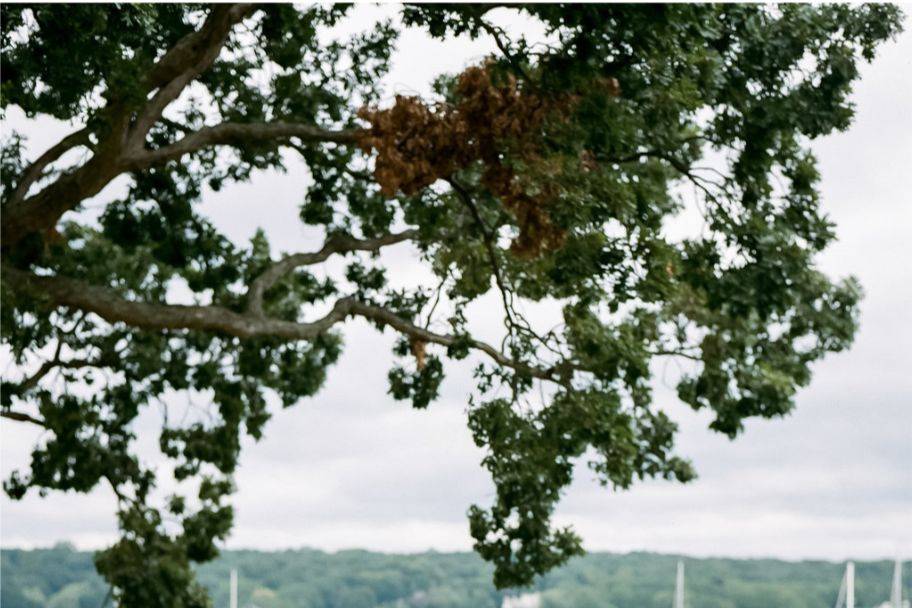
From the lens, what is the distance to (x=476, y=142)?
8.24 meters

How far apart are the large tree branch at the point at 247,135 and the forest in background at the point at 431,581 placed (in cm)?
1166

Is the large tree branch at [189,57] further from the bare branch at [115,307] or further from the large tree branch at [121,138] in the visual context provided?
the bare branch at [115,307]

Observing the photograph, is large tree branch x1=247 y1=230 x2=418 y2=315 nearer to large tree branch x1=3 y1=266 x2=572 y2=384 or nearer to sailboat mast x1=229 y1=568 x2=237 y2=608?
large tree branch x1=3 y1=266 x2=572 y2=384

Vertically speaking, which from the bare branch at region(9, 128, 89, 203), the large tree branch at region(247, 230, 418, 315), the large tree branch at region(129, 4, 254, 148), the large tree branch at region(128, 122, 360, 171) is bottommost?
the large tree branch at region(247, 230, 418, 315)

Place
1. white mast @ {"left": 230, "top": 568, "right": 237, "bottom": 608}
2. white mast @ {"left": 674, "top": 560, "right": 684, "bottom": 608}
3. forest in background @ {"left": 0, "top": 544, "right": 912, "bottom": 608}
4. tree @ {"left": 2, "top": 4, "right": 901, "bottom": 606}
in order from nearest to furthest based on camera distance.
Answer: tree @ {"left": 2, "top": 4, "right": 901, "bottom": 606} < forest in background @ {"left": 0, "top": 544, "right": 912, "bottom": 608} < white mast @ {"left": 674, "top": 560, "right": 684, "bottom": 608} < white mast @ {"left": 230, "top": 568, "right": 237, "bottom": 608}

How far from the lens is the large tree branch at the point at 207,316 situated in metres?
9.32

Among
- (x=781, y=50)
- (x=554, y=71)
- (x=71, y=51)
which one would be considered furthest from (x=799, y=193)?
(x=71, y=51)

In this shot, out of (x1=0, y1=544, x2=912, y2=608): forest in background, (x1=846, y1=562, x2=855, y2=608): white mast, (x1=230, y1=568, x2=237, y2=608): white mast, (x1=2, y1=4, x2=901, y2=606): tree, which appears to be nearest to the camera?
(x1=2, y1=4, x2=901, y2=606): tree

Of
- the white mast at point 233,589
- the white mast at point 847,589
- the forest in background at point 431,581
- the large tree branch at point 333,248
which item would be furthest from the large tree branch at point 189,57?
the white mast at point 233,589

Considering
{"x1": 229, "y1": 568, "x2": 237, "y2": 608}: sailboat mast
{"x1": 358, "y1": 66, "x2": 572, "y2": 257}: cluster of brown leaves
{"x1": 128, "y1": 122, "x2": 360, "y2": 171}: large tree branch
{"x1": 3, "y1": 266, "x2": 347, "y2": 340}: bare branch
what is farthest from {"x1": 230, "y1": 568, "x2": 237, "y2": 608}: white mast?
{"x1": 358, "y1": 66, "x2": 572, "y2": 257}: cluster of brown leaves

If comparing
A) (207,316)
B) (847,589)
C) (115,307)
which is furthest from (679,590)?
(115,307)

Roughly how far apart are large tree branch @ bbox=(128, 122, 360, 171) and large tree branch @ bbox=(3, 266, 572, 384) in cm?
97

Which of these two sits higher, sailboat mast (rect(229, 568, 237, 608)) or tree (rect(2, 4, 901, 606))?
tree (rect(2, 4, 901, 606))

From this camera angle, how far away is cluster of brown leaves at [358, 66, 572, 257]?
7.95m
